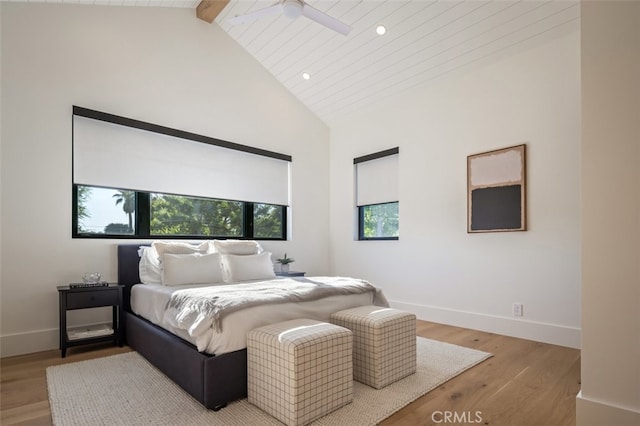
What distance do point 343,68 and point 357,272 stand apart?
2758mm

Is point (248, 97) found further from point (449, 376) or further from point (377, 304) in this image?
point (449, 376)

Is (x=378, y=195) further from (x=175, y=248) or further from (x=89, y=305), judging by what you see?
(x=89, y=305)

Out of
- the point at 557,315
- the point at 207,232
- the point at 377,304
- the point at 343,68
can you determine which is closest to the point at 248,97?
the point at 343,68

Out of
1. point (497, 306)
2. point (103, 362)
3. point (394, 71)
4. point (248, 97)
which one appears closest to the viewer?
point (103, 362)

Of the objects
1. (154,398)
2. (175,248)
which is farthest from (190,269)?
(154,398)

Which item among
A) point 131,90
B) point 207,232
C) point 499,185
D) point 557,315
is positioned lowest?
point 557,315

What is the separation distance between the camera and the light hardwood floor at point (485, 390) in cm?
194

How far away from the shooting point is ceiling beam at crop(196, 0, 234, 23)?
13.1 feet

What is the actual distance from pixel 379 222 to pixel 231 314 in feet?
10.6

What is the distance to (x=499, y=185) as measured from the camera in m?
Answer: 3.66

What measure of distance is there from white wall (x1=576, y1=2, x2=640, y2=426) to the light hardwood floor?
0.36 m

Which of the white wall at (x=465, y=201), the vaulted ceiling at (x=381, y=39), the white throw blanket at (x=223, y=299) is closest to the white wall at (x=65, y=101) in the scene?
the vaulted ceiling at (x=381, y=39)

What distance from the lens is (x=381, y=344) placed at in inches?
90.3

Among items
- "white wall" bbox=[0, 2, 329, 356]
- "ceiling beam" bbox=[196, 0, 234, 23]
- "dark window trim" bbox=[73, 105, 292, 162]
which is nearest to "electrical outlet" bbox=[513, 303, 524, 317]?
"dark window trim" bbox=[73, 105, 292, 162]
